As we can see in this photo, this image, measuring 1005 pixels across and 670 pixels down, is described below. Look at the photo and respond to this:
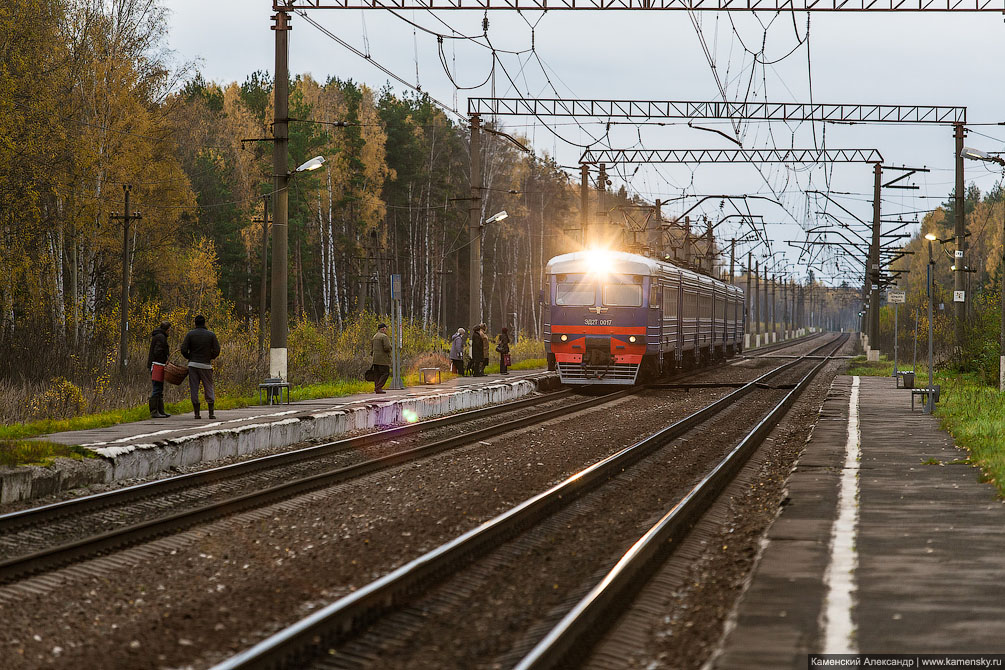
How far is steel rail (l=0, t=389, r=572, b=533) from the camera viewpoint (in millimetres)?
10305

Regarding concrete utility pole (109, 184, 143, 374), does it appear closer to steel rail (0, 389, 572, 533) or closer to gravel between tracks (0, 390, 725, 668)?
steel rail (0, 389, 572, 533)

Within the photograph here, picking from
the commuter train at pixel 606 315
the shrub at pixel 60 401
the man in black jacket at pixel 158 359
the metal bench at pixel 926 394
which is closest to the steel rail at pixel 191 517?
the man in black jacket at pixel 158 359

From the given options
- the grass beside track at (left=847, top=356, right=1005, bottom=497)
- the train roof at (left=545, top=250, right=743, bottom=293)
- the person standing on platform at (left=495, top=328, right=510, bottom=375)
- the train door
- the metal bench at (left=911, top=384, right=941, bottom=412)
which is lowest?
the grass beside track at (left=847, top=356, right=1005, bottom=497)

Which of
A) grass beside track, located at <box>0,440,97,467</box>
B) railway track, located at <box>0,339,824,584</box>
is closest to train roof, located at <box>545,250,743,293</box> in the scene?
railway track, located at <box>0,339,824,584</box>

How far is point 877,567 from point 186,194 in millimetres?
37032

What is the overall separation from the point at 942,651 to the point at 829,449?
968 centimetres

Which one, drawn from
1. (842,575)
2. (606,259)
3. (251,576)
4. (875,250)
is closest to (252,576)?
(251,576)

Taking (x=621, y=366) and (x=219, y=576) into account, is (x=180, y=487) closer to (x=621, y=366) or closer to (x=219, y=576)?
(x=219, y=576)

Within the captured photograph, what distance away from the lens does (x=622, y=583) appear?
7.43 meters

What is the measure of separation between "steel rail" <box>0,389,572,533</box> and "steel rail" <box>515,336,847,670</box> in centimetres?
553

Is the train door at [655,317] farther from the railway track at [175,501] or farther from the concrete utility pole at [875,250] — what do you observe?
the concrete utility pole at [875,250]

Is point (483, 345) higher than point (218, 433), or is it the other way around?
point (483, 345)

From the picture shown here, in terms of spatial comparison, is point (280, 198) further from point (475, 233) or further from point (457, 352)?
point (475, 233)

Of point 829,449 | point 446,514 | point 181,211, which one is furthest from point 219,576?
point 181,211
